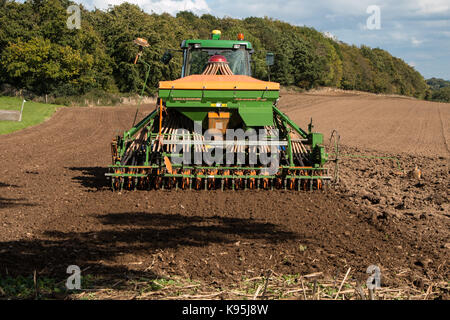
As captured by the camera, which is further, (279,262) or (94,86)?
(94,86)

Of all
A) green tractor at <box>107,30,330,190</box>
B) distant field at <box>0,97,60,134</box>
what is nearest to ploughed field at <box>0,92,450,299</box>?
green tractor at <box>107,30,330,190</box>

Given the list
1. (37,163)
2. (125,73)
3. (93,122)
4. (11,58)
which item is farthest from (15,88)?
(37,163)

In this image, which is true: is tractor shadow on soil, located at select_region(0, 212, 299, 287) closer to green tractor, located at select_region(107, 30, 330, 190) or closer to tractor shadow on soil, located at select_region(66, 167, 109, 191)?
green tractor, located at select_region(107, 30, 330, 190)

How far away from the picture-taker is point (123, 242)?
20.3 ft

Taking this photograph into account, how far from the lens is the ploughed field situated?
523 centimetres

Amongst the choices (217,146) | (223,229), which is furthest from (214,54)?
(223,229)

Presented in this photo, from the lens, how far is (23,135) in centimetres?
2009

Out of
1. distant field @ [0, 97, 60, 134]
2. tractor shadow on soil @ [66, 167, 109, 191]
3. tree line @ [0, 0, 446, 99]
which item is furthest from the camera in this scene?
tree line @ [0, 0, 446, 99]

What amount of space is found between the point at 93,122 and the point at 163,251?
22979 mm

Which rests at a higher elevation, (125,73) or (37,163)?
(125,73)

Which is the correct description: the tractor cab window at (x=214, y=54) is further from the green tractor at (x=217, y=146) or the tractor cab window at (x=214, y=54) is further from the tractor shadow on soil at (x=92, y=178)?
the tractor shadow on soil at (x=92, y=178)

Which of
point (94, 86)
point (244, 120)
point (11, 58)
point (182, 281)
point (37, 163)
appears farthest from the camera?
point (94, 86)

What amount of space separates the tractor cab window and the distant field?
484 inches
